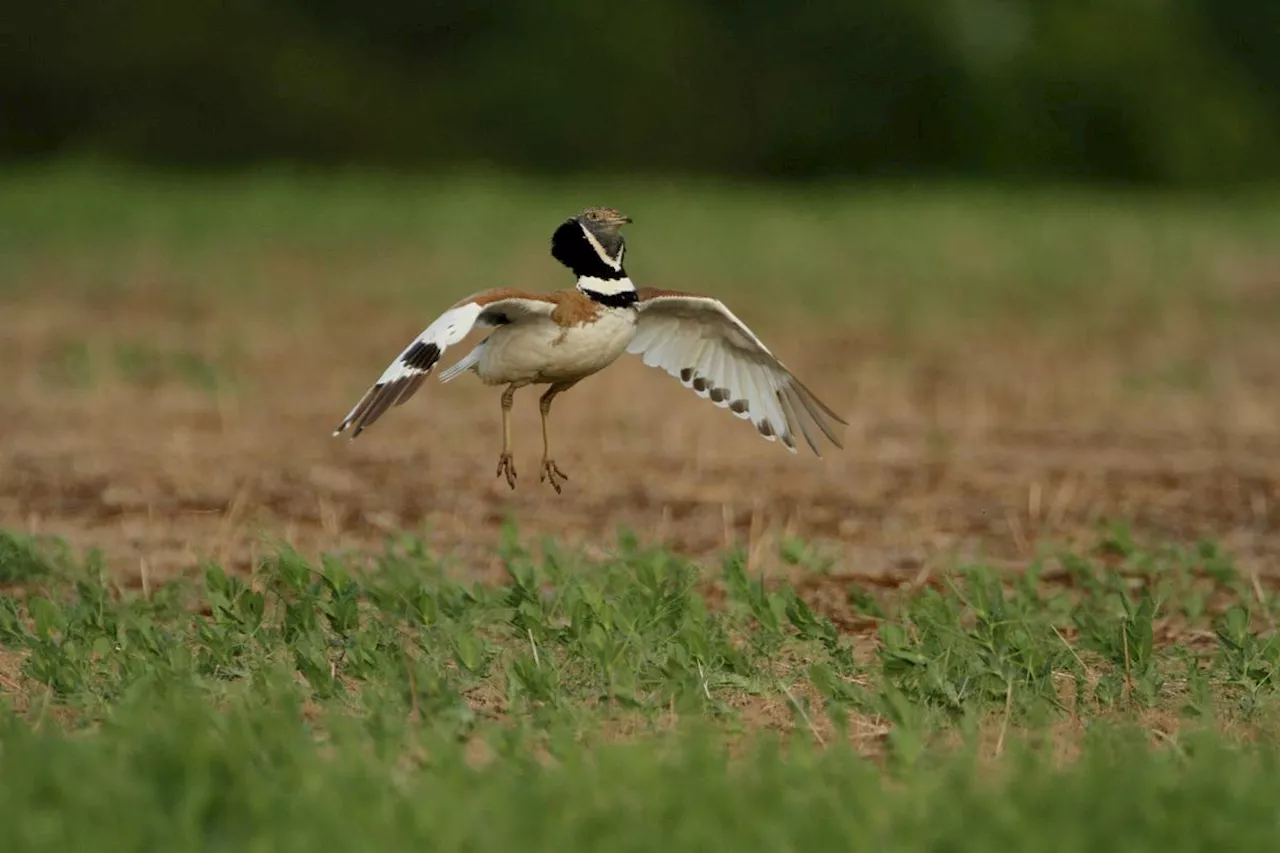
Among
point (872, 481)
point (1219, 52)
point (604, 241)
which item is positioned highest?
point (1219, 52)

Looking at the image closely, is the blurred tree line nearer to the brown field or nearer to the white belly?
the brown field

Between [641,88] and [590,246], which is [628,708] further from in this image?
[641,88]

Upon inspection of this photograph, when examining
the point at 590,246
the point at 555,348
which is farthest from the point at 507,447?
the point at 590,246

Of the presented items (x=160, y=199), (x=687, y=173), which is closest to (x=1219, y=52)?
(x=687, y=173)

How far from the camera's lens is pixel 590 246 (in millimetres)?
7133

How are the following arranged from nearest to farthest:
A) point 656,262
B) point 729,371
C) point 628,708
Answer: point 628,708 → point 729,371 → point 656,262

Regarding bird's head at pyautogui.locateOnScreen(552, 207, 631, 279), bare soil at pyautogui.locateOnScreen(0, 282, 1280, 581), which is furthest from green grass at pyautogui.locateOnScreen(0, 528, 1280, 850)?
bird's head at pyautogui.locateOnScreen(552, 207, 631, 279)

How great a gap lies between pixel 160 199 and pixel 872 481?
17354mm

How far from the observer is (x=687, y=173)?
1976 inches

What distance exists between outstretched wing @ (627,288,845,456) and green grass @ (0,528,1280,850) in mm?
592

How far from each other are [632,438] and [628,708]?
7.44 meters

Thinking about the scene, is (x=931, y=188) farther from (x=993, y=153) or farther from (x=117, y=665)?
(x=117, y=665)

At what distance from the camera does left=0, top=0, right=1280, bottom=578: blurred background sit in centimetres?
1126

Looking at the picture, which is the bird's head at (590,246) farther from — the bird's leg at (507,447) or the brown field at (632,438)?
the brown field at (632,438)
